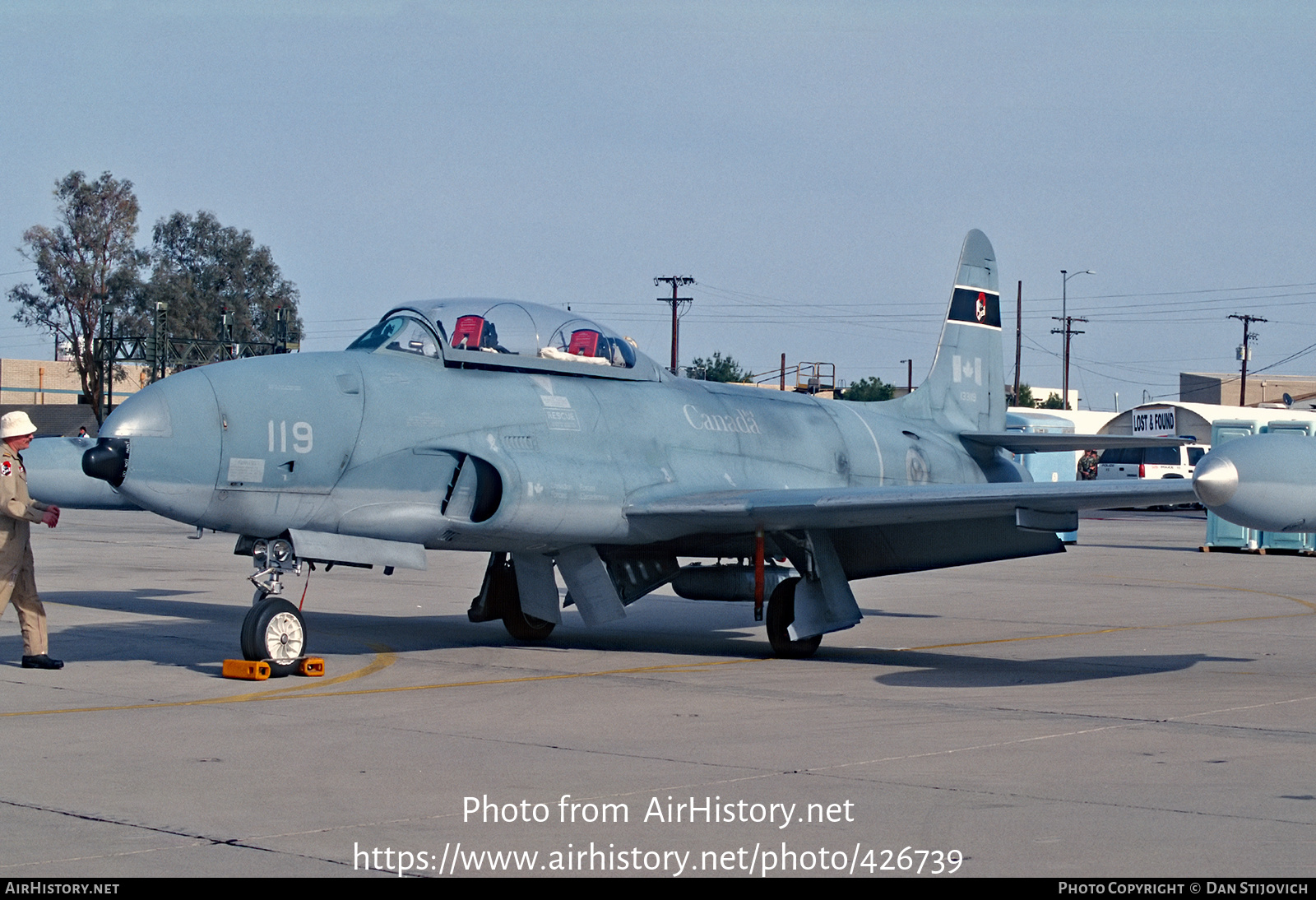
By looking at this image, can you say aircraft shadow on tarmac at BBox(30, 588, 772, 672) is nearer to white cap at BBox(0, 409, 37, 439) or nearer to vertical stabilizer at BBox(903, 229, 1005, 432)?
white cap at BBox(0, 409, 37, 439)

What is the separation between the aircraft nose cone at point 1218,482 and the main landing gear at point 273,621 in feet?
20.9

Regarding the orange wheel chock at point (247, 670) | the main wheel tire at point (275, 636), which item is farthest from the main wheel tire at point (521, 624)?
the orange wheel chock at point (247, 670)

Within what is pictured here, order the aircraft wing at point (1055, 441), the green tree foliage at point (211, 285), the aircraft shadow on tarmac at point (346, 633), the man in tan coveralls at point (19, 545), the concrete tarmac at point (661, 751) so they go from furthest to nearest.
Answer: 1. the green tree foliage at point (211, 285)
2. the aircraft wing at point (1055, 441)
3. the aircraft shadow on tarmac at point (346, 633)
4. the man in tan coveralls at point (19, 545)
5. the concrete tarmac at point (661, 751)

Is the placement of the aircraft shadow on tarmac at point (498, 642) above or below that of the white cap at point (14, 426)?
below

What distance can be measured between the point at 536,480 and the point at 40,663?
13.2ft

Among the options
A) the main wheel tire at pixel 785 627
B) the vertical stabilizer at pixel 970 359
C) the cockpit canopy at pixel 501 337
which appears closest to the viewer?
the cockpit canopy at pixel 501 337

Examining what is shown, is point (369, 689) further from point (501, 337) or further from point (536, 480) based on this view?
point (501, 337)

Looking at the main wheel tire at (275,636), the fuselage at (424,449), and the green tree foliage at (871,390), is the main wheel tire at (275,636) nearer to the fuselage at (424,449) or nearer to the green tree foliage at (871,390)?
the fuselage at (424,449)

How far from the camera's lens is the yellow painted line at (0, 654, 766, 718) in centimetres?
916

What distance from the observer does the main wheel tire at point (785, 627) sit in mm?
12922

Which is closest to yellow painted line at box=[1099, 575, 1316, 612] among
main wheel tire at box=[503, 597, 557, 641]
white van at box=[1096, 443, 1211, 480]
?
main wheel tire at box=[503, 597, 557, 641]

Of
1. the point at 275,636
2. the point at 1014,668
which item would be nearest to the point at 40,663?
the point at 275,636

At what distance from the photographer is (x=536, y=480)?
458 inches

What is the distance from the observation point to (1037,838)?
5773 mm
